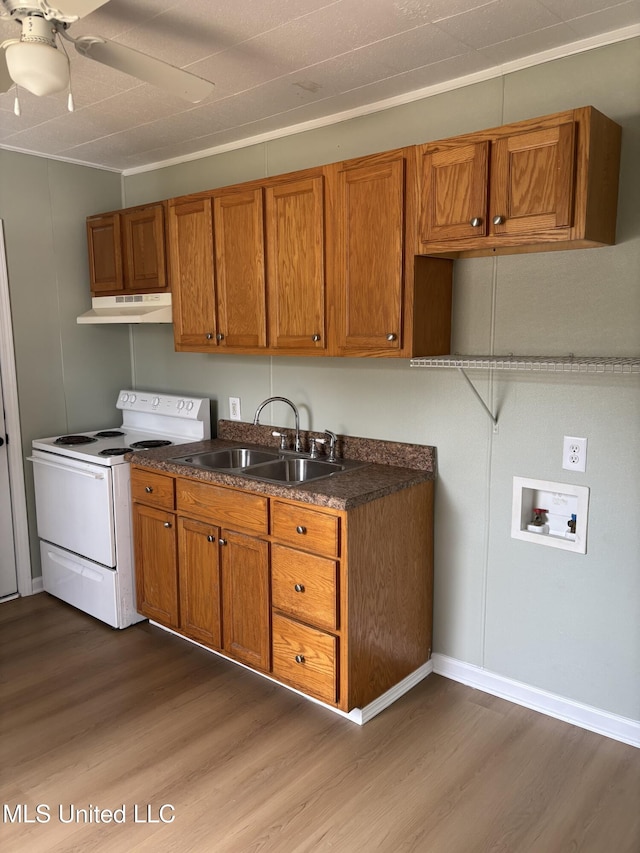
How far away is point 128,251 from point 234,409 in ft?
3.43

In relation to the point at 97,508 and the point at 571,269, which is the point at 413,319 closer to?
the point at 571,269

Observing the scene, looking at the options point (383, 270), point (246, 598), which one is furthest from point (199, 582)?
point (383, 270)

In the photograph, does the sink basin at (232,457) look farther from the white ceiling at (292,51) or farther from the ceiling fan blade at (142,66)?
the ceiling fan blade at (142,66)

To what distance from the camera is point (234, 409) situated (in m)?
3.60

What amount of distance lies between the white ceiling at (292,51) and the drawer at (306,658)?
6.83ft

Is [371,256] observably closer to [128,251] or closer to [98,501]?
[128,251]

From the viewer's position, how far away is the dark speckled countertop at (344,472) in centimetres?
243

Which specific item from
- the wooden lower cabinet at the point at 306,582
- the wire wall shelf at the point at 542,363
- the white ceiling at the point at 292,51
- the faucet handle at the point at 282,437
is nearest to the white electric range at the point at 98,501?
the wooden lower cabinet at the point at 306,582

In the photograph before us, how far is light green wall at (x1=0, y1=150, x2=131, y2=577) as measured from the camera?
3598 mm

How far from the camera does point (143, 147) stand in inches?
138

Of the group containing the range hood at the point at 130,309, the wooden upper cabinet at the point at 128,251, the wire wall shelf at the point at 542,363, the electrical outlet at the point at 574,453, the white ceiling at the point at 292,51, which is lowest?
the electrical outlet at the point at 574,453

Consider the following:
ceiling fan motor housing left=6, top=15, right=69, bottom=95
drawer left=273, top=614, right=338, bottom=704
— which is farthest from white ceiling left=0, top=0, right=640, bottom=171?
drawer left=273, top=614, right=338, bottom=704

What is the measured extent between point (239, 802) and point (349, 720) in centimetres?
58

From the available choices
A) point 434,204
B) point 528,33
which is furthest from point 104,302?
point 528,33
